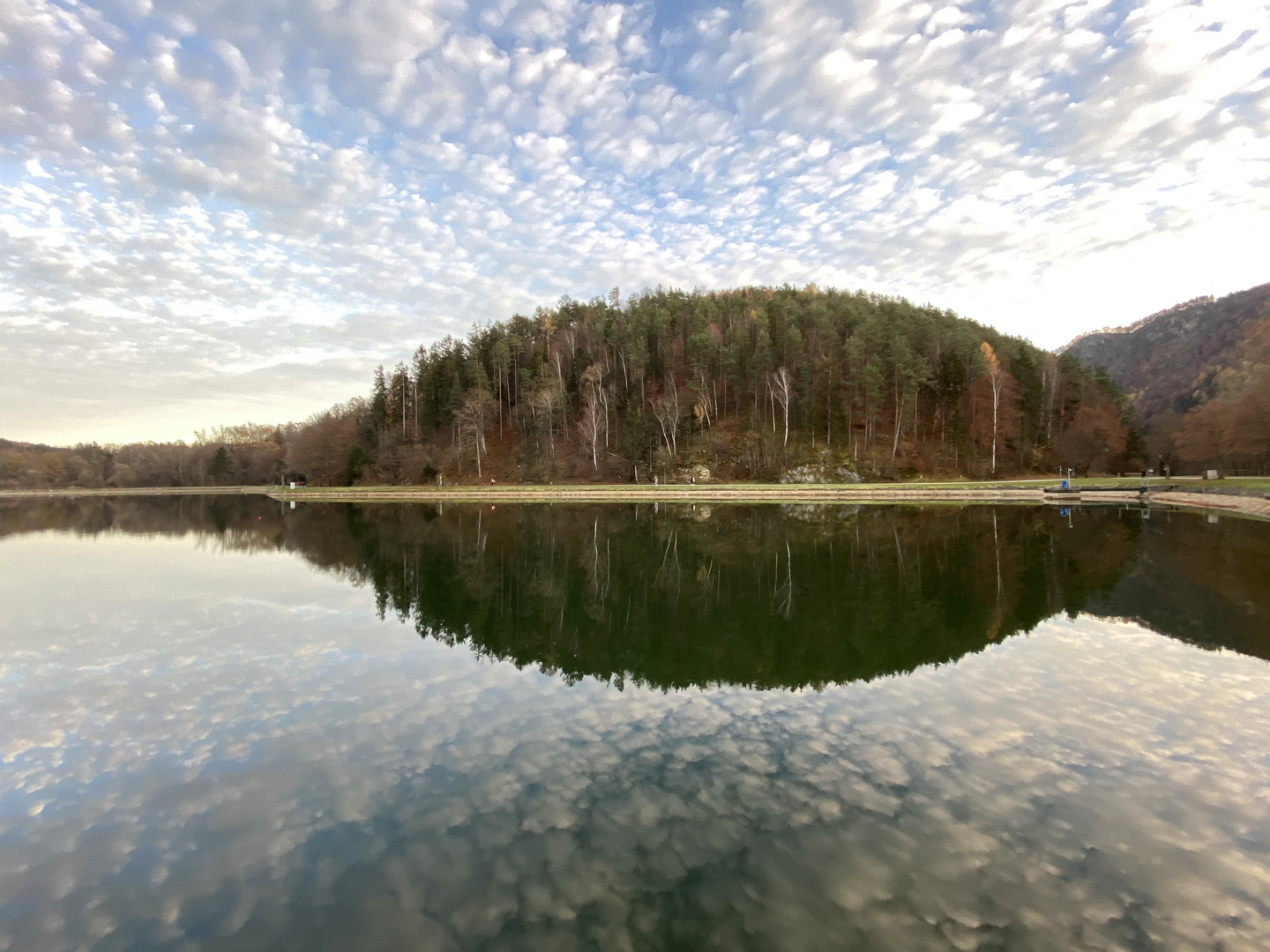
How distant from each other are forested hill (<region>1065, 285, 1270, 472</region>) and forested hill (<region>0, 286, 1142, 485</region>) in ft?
34.7

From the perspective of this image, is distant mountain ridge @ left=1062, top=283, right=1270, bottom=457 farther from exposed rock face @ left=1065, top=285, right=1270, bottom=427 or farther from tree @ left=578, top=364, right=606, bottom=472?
tree @ left=578, top=364, right=606, bottom=472

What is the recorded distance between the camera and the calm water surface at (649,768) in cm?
610

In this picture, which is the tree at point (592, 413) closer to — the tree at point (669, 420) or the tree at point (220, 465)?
the tree at point (669, 420)

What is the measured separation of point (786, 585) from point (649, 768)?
13.5 meters

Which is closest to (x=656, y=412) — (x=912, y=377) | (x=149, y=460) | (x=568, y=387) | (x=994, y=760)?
(x=568, y=387)

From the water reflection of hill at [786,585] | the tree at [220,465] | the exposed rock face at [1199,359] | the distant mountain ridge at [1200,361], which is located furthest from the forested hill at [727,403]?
the exposed rock face at [1199,359]

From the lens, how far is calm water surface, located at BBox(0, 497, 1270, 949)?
6.10 metres

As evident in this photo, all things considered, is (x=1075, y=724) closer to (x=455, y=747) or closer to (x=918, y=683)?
(x=918, y=683)

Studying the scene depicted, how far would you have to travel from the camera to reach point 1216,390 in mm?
129875

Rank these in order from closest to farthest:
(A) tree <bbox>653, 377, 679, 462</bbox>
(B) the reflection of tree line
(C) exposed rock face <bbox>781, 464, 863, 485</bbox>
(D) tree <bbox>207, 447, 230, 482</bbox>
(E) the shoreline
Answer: (B) the reflection of tree line → (E) the shoreline → (C) exposed rock face <bbox>781, 464, 863, 485</bbox> → (A) tree <bbox>653, 377, 679, 462</bbox> → (D) tree <bbox>207, 447, 230, 482</bbox>

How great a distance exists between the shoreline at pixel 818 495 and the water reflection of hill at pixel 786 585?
44.9 ft

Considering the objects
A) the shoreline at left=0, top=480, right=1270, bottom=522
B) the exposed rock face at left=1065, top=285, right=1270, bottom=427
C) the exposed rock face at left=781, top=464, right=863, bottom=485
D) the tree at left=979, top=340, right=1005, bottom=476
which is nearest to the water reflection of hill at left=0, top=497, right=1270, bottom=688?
the shoreline at left=0, top=480, right=1270, bottom=522

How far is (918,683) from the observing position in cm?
1252

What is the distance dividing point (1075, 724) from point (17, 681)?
71.8 feet
